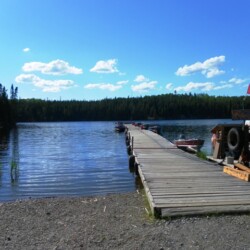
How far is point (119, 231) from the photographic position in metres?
7.78

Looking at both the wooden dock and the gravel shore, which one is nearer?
the gravel shore

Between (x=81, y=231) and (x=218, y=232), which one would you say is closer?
(x=218, y=232)

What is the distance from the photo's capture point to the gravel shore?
6777 millimetres

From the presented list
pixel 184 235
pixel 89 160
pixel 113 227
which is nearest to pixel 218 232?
pixel 184 235

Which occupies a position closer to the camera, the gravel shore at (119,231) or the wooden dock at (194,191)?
the gravel shore at (119,231)

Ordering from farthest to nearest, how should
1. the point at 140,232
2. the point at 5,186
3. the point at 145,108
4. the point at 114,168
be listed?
the point at 145,108 → the point at 114,168 → the point at 5,186 → the point at 140,232

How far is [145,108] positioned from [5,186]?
571ft

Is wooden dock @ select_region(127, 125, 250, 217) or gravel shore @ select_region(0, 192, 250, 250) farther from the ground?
wooden dock @ select_region(127, 125, 250, 217)

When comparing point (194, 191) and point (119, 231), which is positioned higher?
point (194, 191)

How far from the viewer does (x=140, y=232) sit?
750 cm

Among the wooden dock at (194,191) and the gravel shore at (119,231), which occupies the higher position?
the wooden dock at (194,191)

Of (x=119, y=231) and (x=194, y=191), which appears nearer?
(x=119, y=231)

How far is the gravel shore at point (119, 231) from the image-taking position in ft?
22.2

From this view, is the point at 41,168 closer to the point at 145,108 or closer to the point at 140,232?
the point at 140,232
